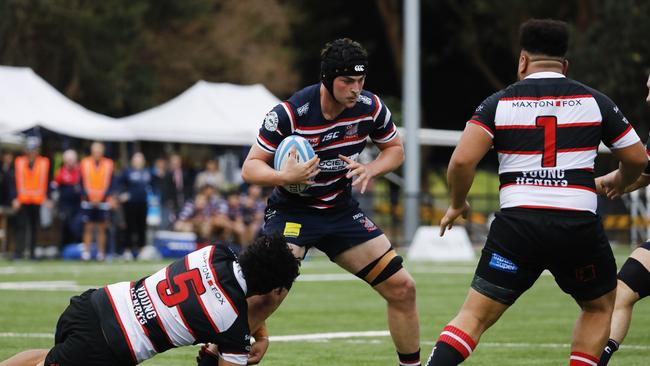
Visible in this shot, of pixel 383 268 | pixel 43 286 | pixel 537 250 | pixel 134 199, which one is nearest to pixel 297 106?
pixel 383 268

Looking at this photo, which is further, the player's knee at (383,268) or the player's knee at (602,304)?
the player's knee at (383,268)

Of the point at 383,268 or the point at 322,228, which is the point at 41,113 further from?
the point at 383,268

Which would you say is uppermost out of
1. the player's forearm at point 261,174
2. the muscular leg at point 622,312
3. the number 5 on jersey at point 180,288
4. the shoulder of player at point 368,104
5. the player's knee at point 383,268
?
the shoulder of player at point 368,104

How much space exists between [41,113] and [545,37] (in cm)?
2098

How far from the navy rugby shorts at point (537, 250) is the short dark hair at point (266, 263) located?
1039 mm

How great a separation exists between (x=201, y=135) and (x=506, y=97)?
21975 mm

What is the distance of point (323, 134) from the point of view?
819 cm

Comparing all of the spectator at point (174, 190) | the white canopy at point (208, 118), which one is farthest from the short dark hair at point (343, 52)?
the white canopy at point (208, 118)

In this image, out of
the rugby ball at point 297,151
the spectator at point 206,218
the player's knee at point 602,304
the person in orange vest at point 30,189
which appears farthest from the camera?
the spectator at point 206,218

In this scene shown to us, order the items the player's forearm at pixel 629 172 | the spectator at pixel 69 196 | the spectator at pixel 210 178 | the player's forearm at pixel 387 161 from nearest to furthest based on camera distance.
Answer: the player's forearm at pixel 629 172 → the player's forearm at pixel 387 161 → the spectator at pixel 69 196 → the spectator at pixel 210 178

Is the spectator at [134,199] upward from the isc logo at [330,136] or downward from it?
downward

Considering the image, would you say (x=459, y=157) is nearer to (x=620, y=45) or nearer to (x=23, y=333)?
(x=23, y=333)

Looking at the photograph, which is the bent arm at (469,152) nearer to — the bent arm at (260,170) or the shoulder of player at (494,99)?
the shoulder of player at (494,99)

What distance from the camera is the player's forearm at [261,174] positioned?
25.7 feet
